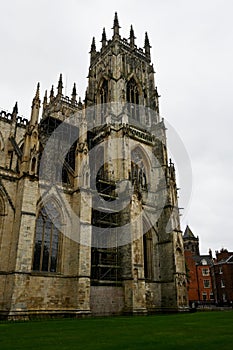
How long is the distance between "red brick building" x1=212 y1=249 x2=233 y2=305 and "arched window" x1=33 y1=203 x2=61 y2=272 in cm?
3524

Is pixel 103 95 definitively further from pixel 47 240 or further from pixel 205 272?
pixel 205 272

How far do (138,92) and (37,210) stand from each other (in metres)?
22.6

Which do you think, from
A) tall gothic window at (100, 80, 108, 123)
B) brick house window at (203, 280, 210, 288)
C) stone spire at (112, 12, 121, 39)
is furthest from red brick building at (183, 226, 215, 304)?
stone spire at (112, 12, 121, 39)

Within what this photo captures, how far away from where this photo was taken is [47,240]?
827 inches

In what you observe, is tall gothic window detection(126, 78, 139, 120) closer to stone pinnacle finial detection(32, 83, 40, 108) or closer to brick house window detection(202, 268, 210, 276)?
stone pinnacle finial detection(32, 83, 40, 108)

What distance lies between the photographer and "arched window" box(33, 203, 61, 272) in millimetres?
20266

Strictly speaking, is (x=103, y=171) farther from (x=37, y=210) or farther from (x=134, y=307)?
(x=134, y=307)

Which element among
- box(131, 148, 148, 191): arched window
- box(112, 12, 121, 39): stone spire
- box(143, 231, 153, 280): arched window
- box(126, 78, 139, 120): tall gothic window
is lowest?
box(143, 231, 153, 280): arched window

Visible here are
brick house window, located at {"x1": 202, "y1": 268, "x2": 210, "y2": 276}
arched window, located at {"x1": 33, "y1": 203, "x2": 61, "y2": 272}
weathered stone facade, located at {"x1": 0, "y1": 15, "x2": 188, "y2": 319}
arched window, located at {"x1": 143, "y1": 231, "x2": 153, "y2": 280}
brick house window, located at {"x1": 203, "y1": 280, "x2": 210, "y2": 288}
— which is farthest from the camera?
brick house window, located at {"x1": 202, "y1": 268, "x2": 210, "y2": 276}

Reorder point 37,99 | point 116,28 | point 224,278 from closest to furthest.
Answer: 1. point 37,99
2. point 116,28
3. point 224,278

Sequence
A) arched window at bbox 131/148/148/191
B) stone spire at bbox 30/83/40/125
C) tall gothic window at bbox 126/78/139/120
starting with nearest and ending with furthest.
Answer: stone spire at bbox 30/83/40/125 → arched window at bbox 131/148/148/191 → tall gothic window at bbox 126/78/139/120

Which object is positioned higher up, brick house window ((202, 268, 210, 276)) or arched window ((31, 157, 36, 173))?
arched window ((31, 157, 36, 173))

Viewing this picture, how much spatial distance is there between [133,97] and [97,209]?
17737 mm

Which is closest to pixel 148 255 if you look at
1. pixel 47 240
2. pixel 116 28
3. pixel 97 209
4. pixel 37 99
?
pixel 97 209
